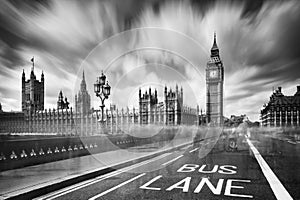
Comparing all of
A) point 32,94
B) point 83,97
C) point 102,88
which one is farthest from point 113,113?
point 102,88

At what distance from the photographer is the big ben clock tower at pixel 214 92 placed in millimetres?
121625

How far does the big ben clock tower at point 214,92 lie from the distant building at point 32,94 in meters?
95.2

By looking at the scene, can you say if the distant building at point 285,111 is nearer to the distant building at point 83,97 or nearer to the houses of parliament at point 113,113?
the houses of parliament at point 113,113

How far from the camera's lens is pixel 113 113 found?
9675cm

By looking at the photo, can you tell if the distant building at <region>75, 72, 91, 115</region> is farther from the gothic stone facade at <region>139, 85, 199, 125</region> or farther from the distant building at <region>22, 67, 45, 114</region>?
the distant building at <region>22, 67, 45, 114</region>

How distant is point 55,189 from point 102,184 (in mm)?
1358

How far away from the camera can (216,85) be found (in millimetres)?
128875

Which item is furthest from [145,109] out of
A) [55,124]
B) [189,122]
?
[55,124]

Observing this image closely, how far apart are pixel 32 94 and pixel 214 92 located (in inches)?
4071

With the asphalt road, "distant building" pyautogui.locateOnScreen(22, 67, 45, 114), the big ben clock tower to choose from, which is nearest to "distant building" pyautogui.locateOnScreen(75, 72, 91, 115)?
the asphalt road

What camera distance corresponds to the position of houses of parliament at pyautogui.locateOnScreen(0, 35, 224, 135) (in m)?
82.2

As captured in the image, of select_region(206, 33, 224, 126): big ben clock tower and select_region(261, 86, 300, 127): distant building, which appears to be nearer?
select_region(261, 86, 300, 127): distant building

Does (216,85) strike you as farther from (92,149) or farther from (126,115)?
(92,149)

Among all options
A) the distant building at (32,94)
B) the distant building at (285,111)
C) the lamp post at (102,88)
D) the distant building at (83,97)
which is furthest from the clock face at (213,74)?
the lamp post at (102,88)
